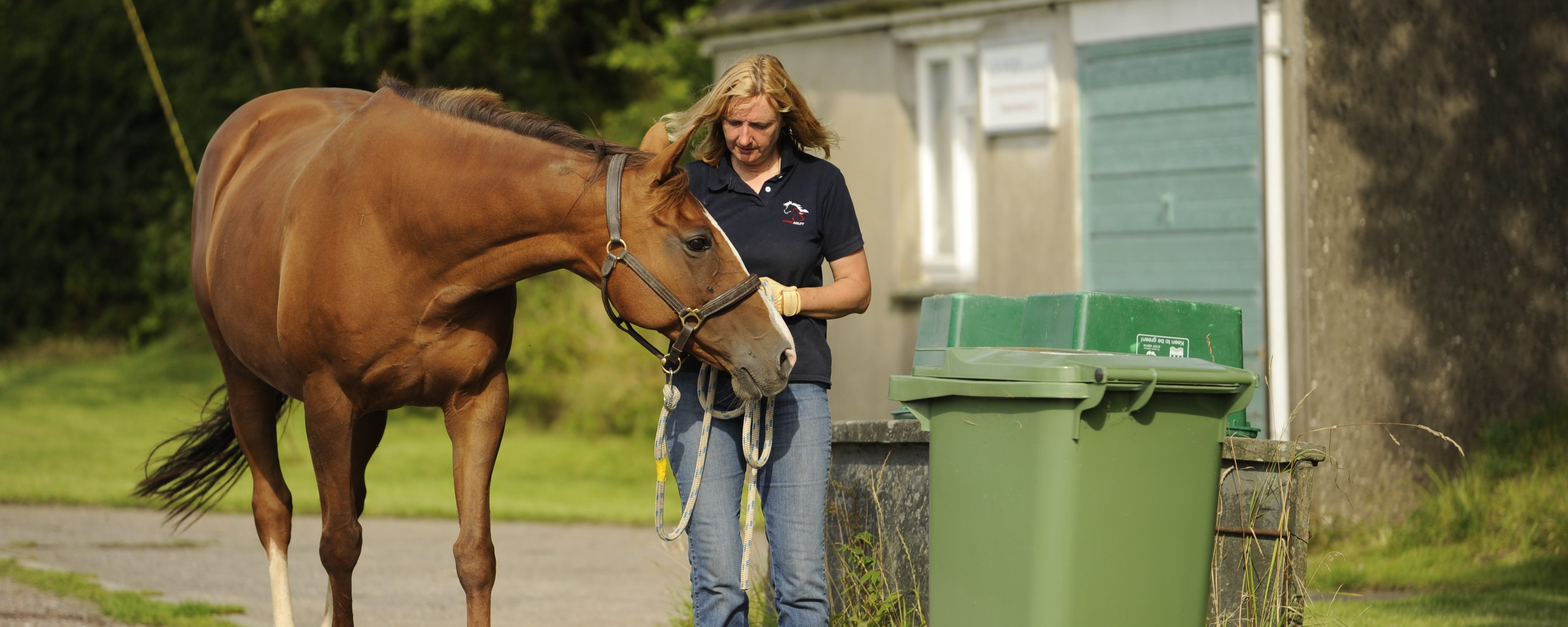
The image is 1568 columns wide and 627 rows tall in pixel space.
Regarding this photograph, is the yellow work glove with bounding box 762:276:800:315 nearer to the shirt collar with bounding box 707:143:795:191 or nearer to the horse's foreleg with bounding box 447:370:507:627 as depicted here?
the shirt collar with bounding box 707:143:795:191

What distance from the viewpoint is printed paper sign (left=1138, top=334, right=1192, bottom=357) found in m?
4.58

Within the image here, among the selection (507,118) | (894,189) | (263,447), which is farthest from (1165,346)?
(894,189)

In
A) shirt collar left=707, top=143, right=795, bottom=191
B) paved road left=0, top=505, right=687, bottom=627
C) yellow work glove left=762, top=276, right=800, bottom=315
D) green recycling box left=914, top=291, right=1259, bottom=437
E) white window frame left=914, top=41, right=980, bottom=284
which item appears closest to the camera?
yellow work glove left=762, top=276, right=800, bottom=315

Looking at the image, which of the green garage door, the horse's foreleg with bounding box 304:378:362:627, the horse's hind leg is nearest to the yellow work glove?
the horse's foreleg with bounding box 304:378:362:627

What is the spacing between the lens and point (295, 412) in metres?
15.0

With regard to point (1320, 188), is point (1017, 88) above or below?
above

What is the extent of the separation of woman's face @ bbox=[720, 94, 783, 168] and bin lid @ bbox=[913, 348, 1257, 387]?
75 centimetres

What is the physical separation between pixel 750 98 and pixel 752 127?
0.08 metres

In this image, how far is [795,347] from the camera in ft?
13.1

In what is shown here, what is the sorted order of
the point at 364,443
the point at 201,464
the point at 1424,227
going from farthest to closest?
1. the point at 1424,227
2. the point at 201,464
3. the point at 364,443

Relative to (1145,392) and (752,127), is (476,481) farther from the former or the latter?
(1145,392)

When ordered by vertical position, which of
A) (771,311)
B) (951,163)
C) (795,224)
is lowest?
(771,311)

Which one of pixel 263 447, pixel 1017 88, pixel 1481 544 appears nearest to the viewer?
pixel 263 447

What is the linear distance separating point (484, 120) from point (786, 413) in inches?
46.1
